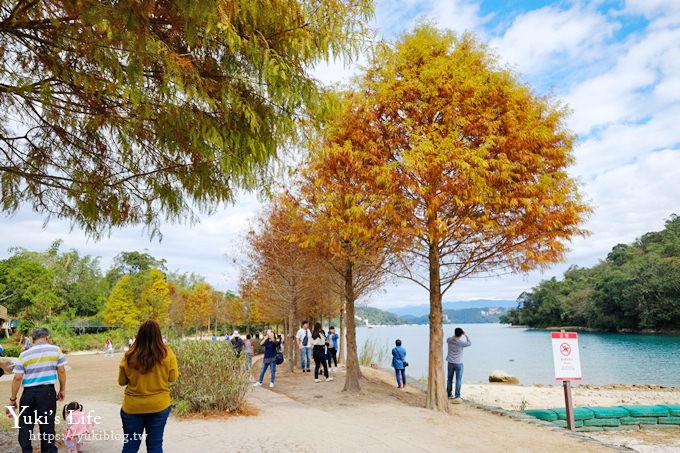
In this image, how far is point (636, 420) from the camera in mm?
10984

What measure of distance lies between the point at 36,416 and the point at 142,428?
2.02 metres

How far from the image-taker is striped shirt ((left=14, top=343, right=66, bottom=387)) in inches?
216

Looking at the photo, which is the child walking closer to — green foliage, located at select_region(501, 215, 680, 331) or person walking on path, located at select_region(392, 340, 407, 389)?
person walking on path, located at select_region(392, 340, 407, 389)

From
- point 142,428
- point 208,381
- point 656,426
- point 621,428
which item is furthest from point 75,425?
point 656,426

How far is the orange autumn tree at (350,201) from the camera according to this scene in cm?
1005

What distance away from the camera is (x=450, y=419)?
31.7ft

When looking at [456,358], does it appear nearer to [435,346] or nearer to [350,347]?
[435,346]

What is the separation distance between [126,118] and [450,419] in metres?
8.50

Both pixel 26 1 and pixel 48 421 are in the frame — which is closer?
pixel 26 1

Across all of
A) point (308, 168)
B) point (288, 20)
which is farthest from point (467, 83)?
point (288, 20)

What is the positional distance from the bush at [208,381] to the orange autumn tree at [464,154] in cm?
442

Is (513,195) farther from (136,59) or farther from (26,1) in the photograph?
(26,1)

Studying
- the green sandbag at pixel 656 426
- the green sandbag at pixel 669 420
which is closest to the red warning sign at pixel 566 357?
the green sandbag at pixel 656 426

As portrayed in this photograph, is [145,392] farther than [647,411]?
No
